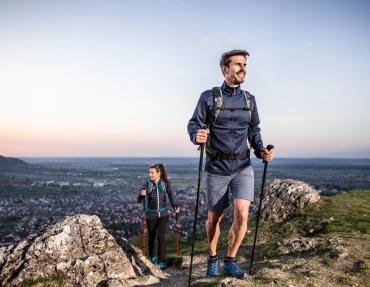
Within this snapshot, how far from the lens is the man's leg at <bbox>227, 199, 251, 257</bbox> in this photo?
13.7 ft

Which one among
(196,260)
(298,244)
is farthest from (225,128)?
(196,260)

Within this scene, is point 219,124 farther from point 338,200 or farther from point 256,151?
point 338,200

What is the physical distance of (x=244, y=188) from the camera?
4.23 meters

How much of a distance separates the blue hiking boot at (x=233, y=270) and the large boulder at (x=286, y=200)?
5402 mm

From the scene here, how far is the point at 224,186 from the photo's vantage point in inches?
171

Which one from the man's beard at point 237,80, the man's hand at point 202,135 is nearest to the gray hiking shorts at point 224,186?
the man's hand at point 202,135

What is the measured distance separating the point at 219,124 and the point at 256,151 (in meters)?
1.00

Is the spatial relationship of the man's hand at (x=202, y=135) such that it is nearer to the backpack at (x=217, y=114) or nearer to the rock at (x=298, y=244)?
the backpack at (x=217, y=114)

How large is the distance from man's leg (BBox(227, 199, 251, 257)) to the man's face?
2.06 metres

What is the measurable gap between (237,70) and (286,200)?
6783 mm

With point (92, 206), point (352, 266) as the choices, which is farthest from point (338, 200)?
point (92, 206)

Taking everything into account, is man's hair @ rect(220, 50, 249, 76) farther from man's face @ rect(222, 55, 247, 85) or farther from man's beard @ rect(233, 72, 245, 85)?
man's beard @ rect(233, 72, 245, 85)

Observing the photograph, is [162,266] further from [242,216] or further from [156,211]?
[242,216]

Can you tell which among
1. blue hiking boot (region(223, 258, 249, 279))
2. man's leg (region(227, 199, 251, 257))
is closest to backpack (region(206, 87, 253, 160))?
man's leg (region(227, 199, 251, 257))
